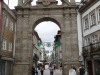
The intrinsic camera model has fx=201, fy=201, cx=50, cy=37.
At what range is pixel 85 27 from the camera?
27531 mm

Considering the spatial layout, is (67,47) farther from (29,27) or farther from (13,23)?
(13,23)

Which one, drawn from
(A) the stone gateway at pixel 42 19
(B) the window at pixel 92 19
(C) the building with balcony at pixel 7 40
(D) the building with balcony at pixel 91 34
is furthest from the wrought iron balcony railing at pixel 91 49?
(C) the building with balcony at pixel 7 40

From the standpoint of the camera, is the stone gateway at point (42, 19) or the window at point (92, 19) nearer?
the stone gateway at point (42, 19)

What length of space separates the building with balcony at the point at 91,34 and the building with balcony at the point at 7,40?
9.40 meters

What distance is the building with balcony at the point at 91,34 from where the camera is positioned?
76.7 ft

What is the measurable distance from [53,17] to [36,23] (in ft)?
7.99

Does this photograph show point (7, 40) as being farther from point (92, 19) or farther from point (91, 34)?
point (92, 19)

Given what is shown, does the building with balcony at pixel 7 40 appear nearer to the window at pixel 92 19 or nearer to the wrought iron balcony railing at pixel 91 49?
the wrought iron balcony railing at pixel 91 49

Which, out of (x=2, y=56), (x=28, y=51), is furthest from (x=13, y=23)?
(x=2, y=56)

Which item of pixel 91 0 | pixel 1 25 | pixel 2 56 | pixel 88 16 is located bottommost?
pixel 2 56

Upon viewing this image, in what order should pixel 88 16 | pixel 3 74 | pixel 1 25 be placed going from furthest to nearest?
pixel 88 16, pixel 3 74, pixel 1 25

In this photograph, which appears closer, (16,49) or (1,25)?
(1,25)

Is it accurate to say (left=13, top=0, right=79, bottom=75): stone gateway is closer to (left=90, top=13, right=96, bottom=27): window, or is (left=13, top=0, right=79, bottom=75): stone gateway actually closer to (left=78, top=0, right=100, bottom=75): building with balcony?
(left=78, top=0, right=100, bottom=75): building with balcony

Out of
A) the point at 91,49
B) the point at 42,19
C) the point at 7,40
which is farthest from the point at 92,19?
the point at 7,40
